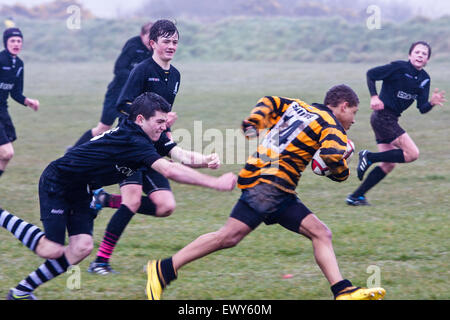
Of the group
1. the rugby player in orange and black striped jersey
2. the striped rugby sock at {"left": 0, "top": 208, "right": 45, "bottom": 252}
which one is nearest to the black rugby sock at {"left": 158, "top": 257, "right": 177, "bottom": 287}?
the rugby player in orange and black striped jersey

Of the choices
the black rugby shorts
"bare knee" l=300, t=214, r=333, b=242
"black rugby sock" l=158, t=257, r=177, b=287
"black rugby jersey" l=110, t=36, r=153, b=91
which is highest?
"black rugby jersey" l=110, t=36, r=153, b=91

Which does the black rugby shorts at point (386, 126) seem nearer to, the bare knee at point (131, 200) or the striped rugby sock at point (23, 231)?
the bare knee at point (131, 200)

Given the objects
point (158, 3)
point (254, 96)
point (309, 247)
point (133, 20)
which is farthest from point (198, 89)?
point (158, 3)

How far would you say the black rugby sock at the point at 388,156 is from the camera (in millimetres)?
7867

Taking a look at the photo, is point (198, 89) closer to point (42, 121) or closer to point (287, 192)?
point (42, 121)

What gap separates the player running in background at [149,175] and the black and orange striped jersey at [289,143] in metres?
1.18

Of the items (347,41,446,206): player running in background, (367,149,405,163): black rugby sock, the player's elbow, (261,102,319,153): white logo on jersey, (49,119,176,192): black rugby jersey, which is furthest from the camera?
(347,41,446,206): player running in background

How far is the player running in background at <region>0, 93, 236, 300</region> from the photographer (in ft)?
15.1

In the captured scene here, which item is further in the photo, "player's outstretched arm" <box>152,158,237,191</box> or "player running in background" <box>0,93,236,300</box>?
"player running in background" <box>0,93,236,300</box>

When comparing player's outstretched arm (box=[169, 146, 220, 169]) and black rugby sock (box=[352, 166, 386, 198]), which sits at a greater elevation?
player's outstretched arm (box=[169, 146, 220, 169])

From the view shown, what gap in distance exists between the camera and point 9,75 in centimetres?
849

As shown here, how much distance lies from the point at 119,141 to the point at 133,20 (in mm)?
48808

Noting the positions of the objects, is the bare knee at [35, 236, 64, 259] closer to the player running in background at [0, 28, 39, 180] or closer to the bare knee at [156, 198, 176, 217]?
the bare knee at [156, 198, 176, 217]

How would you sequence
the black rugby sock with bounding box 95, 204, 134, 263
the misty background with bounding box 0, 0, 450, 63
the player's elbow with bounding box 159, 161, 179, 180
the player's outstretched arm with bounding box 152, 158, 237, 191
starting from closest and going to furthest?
the player's outstretched arm with bounding box 152, 158, 237, 191, the player's elbow with bounding box 159, 161, 179, 180, the black rugby sock with bounding box 95, 204, 134, 263, the misty background with bounding box 0, 0, 450, 63
